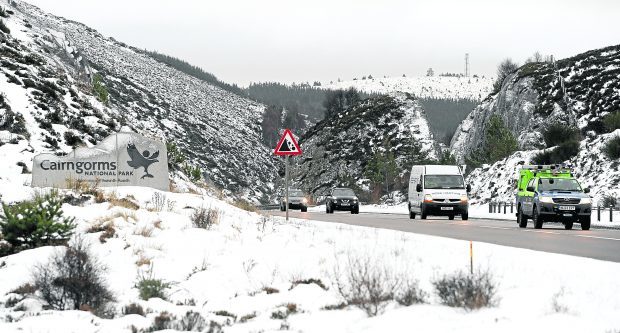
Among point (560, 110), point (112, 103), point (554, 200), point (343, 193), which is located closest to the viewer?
point (554, 200)

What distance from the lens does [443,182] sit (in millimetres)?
30906

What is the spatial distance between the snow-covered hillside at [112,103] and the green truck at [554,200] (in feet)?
54.9

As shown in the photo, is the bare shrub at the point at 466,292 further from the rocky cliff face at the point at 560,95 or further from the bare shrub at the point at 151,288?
the rocky cliff face at the point at 560,95

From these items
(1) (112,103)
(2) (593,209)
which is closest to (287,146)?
(2) (593,209)

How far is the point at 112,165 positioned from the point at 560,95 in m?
61.4

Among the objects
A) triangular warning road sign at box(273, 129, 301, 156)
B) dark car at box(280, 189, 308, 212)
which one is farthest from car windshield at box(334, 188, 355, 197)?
triangular warning road sign at box(273, 129, 301, 156)

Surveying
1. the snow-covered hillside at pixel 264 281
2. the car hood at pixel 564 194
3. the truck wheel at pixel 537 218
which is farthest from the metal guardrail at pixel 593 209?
the snow-covered hillside at pixel 264 281

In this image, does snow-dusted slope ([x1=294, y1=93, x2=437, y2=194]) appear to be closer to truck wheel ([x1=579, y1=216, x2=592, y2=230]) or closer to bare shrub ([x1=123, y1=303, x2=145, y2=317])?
truck wheel ([x1=579, y1=216, x2=592, y2=230])

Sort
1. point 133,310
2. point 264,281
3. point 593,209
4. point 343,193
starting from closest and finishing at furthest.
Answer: point 133,310
point 264,281
point 593,209
point 343,193

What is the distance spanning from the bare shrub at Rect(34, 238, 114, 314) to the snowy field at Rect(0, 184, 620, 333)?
0.20 m

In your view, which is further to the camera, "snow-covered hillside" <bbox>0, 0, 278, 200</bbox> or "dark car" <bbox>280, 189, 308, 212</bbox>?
"dark car" <bbox>280, 189, 308, 212</bbox>

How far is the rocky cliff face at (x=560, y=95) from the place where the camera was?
66000 mm

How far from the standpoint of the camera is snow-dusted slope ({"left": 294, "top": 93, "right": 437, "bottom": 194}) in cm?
9562

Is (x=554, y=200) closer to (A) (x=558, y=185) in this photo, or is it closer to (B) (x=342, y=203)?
(A) (x=558, y=185)
